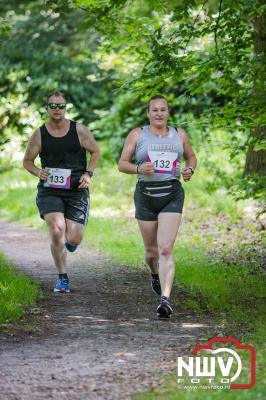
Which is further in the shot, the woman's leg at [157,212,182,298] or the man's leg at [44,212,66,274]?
the man's leg at [44,212,66,274]

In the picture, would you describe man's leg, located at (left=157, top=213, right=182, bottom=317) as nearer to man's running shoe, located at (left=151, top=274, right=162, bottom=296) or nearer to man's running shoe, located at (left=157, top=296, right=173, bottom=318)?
man's running shoe, located at (left=157, top=296, right=173, bottom=318)

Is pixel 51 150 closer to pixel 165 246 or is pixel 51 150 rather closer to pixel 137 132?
pixel 137 132

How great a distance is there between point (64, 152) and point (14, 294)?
65.3 inches

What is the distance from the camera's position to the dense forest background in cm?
939

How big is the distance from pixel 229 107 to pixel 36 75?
16954 millimetres

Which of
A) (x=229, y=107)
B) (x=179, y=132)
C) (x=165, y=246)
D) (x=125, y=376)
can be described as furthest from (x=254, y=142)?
(x=125, y=376)

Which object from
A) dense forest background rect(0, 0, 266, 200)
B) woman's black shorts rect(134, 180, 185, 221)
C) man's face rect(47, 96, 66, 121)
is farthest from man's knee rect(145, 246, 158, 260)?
dense forest background rect(0, 0, 266, 200)

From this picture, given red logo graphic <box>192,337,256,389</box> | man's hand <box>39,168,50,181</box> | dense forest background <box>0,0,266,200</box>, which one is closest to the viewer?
red logo graphic <box>192,337,256,389</box>

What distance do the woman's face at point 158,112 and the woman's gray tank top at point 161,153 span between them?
0.14 m

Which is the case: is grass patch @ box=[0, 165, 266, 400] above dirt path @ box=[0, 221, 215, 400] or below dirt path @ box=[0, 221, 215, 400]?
above

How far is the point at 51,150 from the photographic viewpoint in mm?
8836

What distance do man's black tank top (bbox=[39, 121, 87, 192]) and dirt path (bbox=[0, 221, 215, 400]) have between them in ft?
4.56

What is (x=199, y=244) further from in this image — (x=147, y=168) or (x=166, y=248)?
(x=147, y=168)

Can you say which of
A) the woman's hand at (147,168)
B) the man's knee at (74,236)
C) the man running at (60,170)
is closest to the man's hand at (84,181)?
the man running at (60,170)
